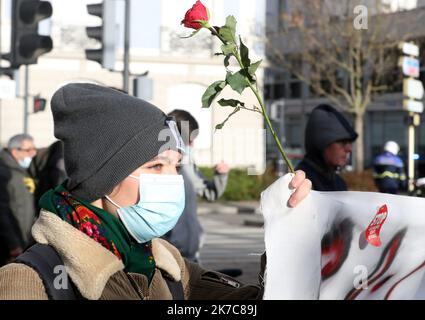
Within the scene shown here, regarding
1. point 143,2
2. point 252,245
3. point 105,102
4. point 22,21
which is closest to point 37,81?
point 143,2

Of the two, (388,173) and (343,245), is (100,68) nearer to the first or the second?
(388,173)

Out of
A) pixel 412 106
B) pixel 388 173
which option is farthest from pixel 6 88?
pixel 412 106

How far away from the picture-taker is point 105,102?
2.53 m

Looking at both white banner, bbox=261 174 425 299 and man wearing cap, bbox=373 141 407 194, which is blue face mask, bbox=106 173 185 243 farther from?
man wearing cap, bbox=373 141 407 194

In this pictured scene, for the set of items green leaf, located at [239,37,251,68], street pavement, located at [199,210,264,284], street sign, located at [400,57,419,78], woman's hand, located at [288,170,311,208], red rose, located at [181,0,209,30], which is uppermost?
street sign, located at [400,57,419,78]

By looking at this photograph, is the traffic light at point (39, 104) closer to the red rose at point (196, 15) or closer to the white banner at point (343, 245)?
the red rose at point (196, 15)

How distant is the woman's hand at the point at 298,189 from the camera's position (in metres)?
2.00

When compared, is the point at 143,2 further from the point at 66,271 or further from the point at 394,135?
the point at 394,135

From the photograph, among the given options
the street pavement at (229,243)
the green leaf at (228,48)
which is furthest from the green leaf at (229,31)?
the street pavement at (229,243)

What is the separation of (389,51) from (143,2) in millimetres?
16988

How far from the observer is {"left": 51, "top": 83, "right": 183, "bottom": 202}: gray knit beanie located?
2.52 meters

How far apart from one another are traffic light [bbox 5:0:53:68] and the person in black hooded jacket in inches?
191

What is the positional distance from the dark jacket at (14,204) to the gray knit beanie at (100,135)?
16.7 ft

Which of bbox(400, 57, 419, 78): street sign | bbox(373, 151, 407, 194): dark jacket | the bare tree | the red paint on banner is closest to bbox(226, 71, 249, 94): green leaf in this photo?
the red paint on banner
